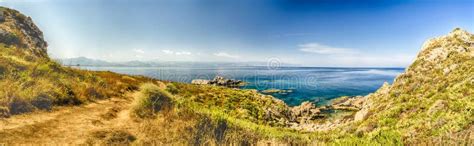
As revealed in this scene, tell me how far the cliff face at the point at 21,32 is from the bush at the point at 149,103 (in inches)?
590

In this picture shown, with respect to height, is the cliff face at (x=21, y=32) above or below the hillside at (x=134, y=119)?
above

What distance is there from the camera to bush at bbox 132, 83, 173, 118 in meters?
10.2

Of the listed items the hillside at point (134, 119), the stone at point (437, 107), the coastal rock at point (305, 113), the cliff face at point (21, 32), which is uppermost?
the cliff face at point (21, 32)

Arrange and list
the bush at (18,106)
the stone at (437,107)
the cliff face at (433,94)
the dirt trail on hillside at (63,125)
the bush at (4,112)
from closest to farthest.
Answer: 1. the dirt trail on hillside at (63,125)
2. the bush at (4,112)
3. the bush at (18,106)
4. the cliff face at (433,94)
5. the stone at (437,107)

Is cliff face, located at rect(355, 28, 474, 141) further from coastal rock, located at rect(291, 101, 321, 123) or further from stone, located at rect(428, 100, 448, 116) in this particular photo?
coastal rock, located at rect(291, 101, 321, 123)

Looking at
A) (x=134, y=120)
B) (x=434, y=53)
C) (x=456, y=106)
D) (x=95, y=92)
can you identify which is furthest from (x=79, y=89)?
(x=434, y=53)

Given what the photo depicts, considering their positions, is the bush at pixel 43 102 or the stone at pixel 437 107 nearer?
the bush at pixel 43 102

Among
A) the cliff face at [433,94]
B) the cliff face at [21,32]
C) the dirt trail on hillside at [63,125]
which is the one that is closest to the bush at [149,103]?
the dirt trail on hillside at [63,125]

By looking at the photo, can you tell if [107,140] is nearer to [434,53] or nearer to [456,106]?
[456,106]

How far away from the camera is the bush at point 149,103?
1023 cm

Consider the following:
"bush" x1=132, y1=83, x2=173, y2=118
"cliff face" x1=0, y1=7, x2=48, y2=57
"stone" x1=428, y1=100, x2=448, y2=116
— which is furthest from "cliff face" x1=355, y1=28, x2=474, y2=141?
"cliff face" x1=0, y1=7, x2=48, y2=57

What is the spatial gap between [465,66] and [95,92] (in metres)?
30.3

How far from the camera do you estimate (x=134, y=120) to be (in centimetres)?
934

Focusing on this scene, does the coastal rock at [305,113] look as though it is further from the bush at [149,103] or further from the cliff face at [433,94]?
the bush at [149,103]
